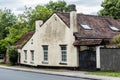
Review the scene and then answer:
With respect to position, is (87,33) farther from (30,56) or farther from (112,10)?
(112,10)

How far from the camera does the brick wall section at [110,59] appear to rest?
31219 mm

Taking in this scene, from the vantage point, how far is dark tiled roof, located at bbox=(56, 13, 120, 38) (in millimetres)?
37188

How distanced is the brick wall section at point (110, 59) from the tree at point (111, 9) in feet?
96.5

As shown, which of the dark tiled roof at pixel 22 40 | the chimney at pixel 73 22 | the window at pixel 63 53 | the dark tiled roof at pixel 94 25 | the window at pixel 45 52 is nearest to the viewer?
the chimney at pixel 73 22

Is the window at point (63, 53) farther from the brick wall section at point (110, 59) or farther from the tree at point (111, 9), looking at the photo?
the tree at point (111, 9)

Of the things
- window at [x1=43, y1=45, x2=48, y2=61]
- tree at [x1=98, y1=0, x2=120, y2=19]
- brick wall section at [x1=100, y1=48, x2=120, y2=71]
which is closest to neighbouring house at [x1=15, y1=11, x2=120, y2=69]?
window at [x1=43, y1=45, x2=48, y2=61]

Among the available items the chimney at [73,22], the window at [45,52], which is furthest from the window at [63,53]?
the window at [45,52]

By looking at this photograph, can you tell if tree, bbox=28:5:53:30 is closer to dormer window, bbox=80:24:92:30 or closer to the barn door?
dormer window, bbox=80:24:92:30

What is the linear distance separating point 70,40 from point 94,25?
486cm

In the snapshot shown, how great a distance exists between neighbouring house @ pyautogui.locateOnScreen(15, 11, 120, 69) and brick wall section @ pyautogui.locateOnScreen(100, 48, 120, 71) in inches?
30.1

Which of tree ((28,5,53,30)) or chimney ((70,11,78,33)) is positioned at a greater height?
tree ((28,5,53,30))

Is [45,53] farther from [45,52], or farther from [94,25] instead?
[94,25]

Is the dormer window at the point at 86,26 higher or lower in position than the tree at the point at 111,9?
lower

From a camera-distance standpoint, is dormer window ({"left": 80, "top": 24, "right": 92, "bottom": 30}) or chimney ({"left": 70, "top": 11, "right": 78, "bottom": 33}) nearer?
chimney ({"left": 70, "top": 11, "right": 78, "bottom": 33})
